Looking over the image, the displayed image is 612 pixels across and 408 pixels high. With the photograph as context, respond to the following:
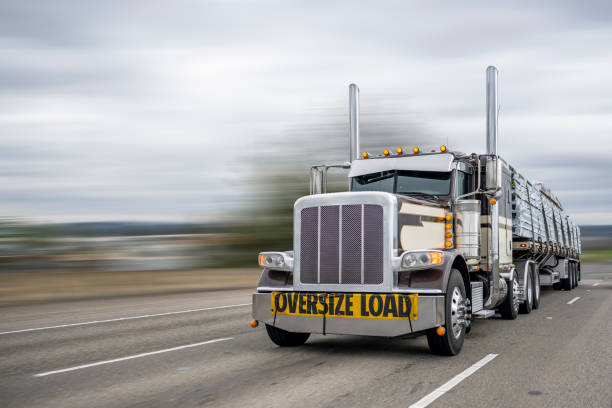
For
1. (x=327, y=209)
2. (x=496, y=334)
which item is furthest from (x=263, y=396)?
(x=496, y=334)

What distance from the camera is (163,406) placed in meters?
5.48

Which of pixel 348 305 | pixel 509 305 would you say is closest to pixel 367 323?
pixel 348 305

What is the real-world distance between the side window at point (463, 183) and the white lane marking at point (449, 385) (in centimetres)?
281

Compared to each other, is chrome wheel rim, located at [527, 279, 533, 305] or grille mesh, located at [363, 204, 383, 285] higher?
grille mesh, located at [363, 204, 383, 285]

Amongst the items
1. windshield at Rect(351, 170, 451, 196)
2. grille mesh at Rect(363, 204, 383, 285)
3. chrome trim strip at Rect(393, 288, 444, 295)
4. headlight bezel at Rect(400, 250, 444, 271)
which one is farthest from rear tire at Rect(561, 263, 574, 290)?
grille mesh at Rect(363, 204, 383, 285)

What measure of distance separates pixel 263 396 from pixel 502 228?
705cm

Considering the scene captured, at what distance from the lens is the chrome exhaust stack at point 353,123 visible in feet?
37.0

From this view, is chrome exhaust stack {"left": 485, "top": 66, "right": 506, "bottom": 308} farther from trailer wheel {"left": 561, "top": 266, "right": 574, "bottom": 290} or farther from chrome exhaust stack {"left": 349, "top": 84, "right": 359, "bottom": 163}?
trailer wheel {"left": 561, "top": 266, "right": 574, "bottom": 290}

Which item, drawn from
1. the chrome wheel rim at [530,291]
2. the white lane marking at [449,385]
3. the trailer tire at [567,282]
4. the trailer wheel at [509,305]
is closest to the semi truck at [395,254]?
the white lane marking at [449,385]

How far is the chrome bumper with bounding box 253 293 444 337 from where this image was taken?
7.31m

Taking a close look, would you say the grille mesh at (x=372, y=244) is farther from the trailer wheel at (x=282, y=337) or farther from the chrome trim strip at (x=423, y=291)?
the trailer wheel at (x=282, y=337)

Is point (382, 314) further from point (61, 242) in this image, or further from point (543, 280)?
point (61, 242)

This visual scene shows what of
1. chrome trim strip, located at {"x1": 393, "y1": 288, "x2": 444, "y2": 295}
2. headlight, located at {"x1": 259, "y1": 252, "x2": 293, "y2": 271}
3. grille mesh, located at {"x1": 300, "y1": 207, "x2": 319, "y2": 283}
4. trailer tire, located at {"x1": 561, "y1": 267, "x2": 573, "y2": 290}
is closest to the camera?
chrome trim strip, located at {"x1": 393, "y1": 288, "x2": 444, "y2": 295}

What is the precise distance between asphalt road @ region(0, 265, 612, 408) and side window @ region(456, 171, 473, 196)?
88.8 inches
